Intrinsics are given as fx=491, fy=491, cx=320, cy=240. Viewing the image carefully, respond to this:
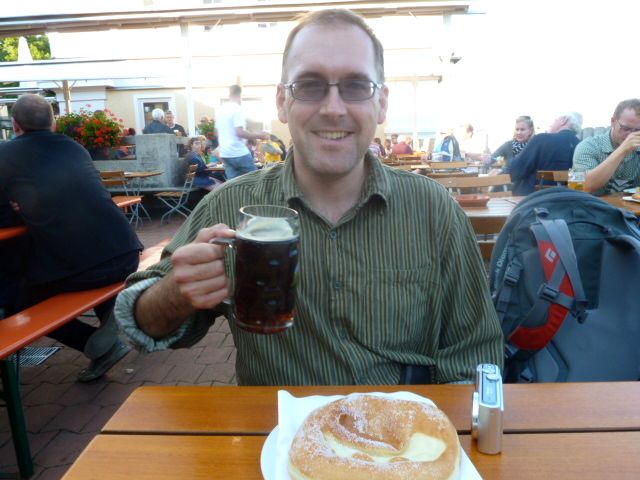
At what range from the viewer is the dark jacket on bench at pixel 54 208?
316 centimetres

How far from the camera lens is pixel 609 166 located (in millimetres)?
3822

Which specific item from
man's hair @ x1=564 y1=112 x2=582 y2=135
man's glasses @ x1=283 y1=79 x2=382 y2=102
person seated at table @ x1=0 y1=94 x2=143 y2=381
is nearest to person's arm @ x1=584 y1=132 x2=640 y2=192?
man's hair @ x1=564 y1=112 x2=582 y2=135

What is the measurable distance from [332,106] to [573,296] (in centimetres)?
105

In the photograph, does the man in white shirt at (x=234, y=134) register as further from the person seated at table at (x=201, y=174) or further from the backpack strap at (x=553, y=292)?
the backpack strap at (x=553, y=292)

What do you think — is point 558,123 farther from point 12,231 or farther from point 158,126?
point 158,126

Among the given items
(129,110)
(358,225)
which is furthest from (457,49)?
(129,110)

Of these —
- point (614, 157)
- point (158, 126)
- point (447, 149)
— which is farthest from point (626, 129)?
point (158, 126)

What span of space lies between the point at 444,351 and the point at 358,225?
47 centimetres

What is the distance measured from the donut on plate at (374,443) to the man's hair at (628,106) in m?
4.08

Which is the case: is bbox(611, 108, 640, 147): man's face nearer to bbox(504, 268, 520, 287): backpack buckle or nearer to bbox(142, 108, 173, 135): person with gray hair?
bbox(504, 268, 520, 287): backpack buckle

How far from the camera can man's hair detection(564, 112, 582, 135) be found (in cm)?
615

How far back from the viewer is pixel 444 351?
150 cm

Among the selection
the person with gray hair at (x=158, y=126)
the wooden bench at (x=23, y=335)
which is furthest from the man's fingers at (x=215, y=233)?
the person with gray hair at (x=158, y=126)

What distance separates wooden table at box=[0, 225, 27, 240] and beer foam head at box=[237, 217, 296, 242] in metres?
2.83
